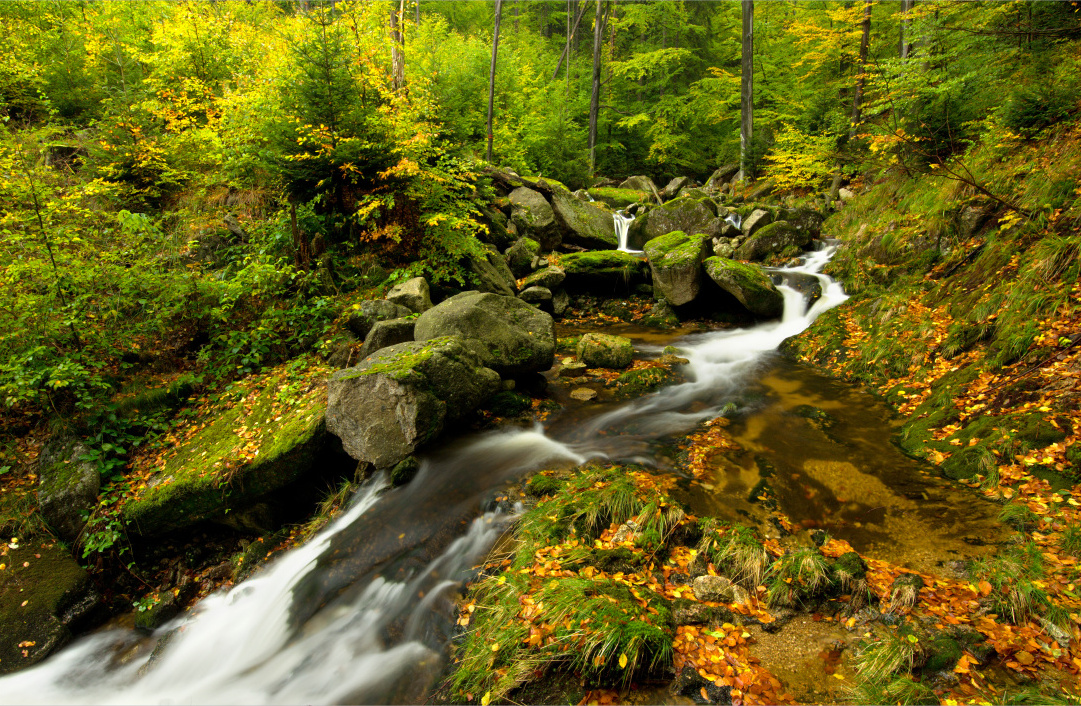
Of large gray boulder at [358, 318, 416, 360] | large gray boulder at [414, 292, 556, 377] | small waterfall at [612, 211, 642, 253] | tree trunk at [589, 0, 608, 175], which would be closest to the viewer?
large gray boulder at [358, 318, 416, 360]

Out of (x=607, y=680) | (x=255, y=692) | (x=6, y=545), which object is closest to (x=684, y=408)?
(x=607, y=680)

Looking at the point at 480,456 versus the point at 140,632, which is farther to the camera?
the point at 480,456

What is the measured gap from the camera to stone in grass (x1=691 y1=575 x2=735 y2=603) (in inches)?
140

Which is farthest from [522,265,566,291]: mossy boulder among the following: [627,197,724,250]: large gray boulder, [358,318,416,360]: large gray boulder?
[358,318,416,360]: large gray boulder

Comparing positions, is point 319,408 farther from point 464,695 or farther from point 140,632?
point 464,695

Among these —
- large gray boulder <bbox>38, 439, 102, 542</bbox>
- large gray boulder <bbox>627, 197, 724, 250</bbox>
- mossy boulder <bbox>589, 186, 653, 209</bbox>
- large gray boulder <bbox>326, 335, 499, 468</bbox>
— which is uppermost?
mossy boulder <bbox>589, 186, 653, 209</bbox>

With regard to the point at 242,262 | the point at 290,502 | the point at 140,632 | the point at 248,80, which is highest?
the point at 248,80

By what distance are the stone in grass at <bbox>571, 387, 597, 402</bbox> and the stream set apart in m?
1.09

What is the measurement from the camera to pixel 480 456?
5934 mm

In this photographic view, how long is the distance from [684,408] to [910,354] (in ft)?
11.3

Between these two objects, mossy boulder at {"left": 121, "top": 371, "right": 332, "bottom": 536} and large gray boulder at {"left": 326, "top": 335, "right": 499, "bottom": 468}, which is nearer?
mossy boulder at {"left": 121, "top": 371, "right": 332, "bottom": 536}

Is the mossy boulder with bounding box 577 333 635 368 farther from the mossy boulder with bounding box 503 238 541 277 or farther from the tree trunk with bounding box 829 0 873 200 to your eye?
the tree trunk with bounding box 829 0 873 200

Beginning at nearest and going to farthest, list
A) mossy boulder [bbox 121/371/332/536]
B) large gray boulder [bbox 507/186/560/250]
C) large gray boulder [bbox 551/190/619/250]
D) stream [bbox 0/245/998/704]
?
stream [bbox 0/245/998/704]
mossy boulder [bbox 121/371/332/536]
large gray boulder [bbox 507/186/560/250]
large gray boulder [bbox 551/190/619/250]

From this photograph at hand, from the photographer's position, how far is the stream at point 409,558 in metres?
3.89
